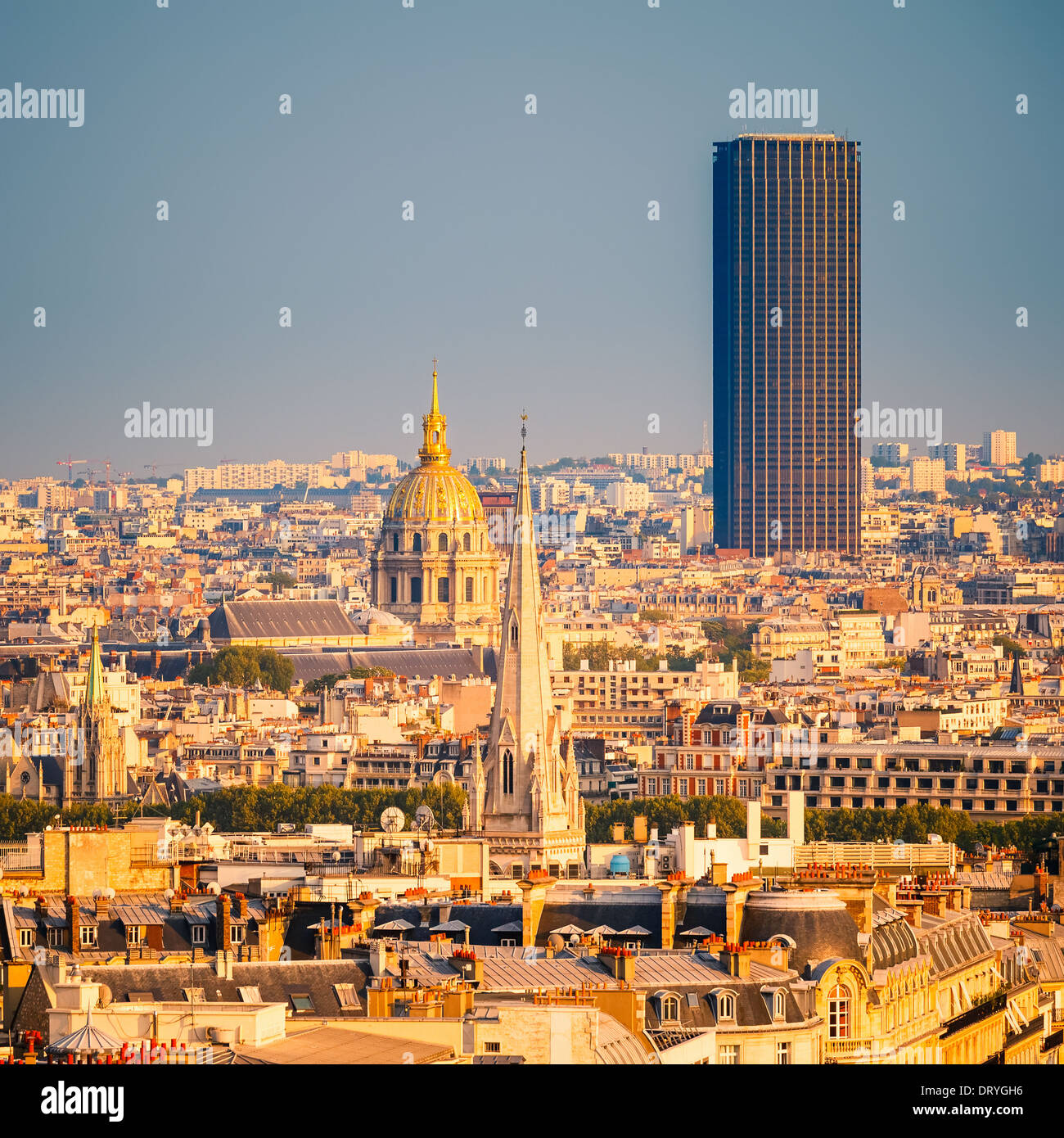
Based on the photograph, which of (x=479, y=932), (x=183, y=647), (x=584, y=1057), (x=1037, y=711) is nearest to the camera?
(x=584, y=1057)

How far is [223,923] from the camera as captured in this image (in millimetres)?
38250

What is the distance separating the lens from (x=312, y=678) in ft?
577

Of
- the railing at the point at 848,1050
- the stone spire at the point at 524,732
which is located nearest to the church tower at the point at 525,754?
the stone spire at the point at 524,732

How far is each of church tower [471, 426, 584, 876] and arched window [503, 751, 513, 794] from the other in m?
0.02

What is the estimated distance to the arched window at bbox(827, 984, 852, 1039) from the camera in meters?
32.2

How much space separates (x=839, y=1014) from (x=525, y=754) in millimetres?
39377

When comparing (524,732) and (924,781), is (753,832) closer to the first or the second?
(524,732)

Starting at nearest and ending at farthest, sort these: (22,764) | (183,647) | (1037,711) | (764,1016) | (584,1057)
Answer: (584,1057) → (764,1016) → (22,764) → (1037,711) → (183,647)

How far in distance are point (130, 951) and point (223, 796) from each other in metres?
62.0

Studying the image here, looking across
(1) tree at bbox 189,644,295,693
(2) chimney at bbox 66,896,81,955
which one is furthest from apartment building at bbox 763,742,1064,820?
(1) tree at bbox 189,644,295,693

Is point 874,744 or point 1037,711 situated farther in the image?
point 1037,711

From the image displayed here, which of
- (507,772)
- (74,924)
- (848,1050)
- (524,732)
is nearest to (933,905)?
(74,924)
